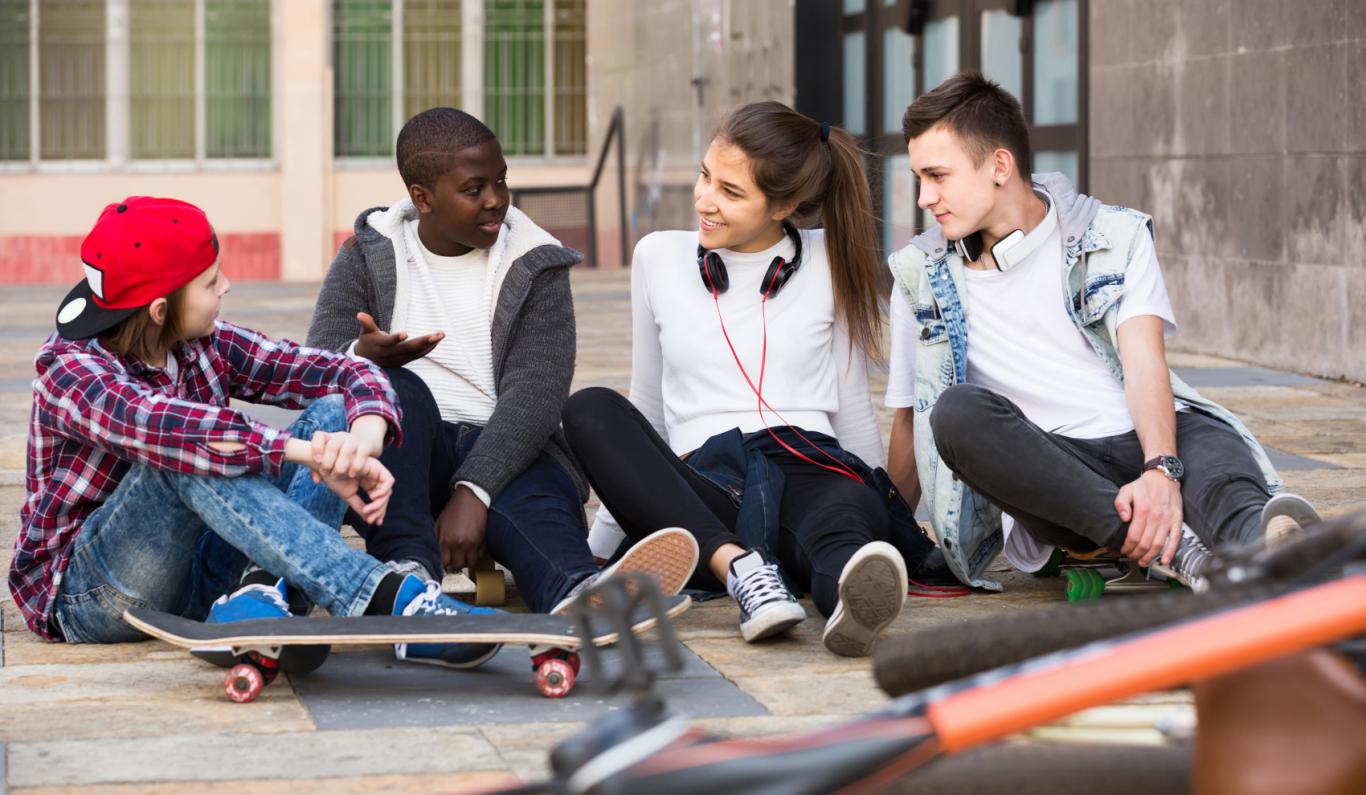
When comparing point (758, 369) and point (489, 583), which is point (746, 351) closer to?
point (758, 369)

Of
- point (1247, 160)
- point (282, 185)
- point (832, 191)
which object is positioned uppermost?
point (282, 185)

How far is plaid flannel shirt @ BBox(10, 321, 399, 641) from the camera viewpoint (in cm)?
290

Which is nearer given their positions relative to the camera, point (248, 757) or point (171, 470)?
point (248, 757)

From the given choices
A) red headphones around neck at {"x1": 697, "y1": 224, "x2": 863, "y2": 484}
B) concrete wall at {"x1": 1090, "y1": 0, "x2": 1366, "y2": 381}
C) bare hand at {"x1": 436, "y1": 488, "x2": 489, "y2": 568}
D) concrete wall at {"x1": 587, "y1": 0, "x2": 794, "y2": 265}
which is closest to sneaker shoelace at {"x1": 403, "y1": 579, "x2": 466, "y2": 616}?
bare hand at {"x1": 436, "y1": 488, "x2": 489, "y2": 568}

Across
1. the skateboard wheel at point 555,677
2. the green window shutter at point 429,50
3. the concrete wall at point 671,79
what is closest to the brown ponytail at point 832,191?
the skateboard wheel at point 555,677

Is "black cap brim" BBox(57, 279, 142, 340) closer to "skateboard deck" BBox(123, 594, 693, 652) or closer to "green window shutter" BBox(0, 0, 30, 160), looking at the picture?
"skateboard deck" BBox(123, 594, 693, 652)

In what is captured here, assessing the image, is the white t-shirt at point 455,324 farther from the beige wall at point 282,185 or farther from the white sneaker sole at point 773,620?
the beige wall at point 282,185

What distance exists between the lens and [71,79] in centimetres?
1875

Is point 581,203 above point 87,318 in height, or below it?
above

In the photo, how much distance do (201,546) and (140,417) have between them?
0.43m

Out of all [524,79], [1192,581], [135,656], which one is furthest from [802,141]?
[524,79]

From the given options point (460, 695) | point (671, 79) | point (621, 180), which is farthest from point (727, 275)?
point (621, 180)

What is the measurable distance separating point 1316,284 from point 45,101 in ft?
46.6

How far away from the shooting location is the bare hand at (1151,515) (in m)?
3.23
